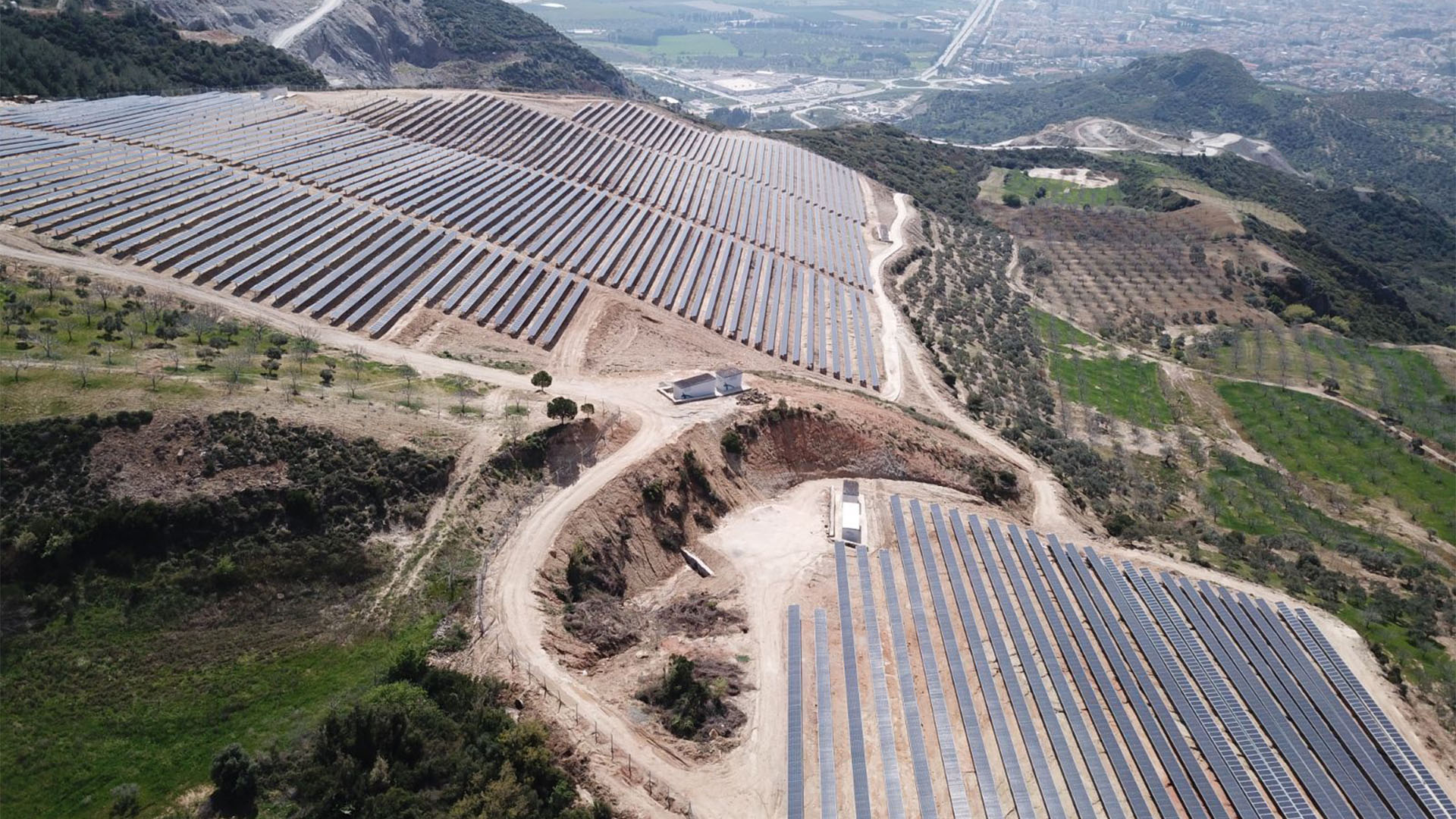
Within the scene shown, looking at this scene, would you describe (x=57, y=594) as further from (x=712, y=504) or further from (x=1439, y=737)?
(x=1439, y=737)

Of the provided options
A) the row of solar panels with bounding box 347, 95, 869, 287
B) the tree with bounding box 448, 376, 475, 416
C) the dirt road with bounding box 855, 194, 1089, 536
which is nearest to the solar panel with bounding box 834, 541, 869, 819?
the dirt road with bounding box 855, 194, 1089, 536

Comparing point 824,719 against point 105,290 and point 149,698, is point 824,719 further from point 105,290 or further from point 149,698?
point 105,290

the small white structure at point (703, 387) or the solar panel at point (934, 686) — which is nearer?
the solar panel at point (934, 686)

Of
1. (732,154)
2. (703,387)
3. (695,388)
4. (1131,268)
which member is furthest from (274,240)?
(1131,268)

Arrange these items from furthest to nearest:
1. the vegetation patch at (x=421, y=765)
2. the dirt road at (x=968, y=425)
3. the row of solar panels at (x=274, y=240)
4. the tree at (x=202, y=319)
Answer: the row of solar panels at (x=274, y=240) < the dirt road at (x=968, y=425) < the tree at (x=202, y=319) < the vegetation patch at (x=421, y=765)

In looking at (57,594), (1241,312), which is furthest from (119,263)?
(1241,312)

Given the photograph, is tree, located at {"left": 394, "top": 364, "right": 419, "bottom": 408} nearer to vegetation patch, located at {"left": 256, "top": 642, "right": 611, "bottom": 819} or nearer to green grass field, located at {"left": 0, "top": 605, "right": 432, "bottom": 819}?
green grass field, located at {"left": 0, "top": 605, "right": 432, "bottom": 819}

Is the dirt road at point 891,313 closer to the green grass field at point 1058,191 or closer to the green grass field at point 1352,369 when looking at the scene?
the green grass field at point 1058,191

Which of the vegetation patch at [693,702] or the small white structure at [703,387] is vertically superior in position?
the small white structure at [703,387]

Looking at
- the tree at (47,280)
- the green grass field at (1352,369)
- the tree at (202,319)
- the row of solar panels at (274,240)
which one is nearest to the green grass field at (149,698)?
the tree at (202,319)
